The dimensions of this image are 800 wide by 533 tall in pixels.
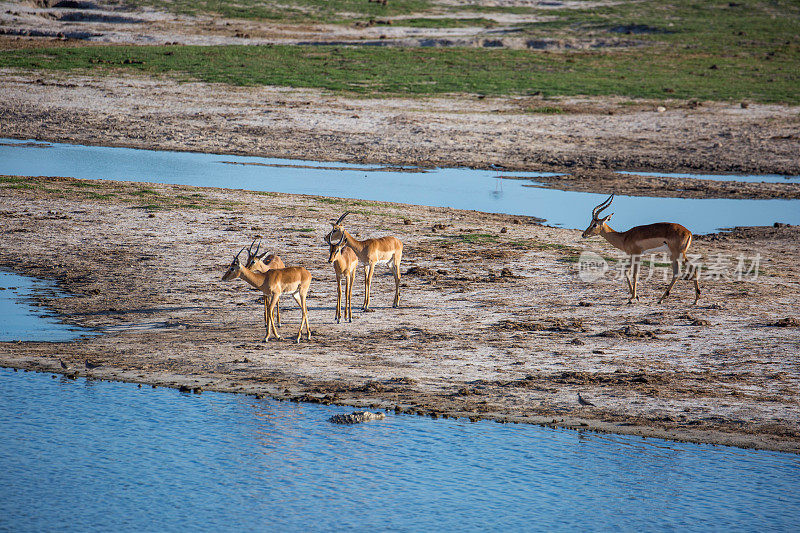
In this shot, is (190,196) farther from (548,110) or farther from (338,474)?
(548,110)

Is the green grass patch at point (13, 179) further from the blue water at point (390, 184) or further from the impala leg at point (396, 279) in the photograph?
the impala leg at point (396, 279)

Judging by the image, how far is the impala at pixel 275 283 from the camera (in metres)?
12.1

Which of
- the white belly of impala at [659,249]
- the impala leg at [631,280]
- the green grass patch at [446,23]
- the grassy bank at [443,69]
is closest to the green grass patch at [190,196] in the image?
the impala leg at [631,280]

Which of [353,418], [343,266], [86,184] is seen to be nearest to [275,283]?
[343,266]

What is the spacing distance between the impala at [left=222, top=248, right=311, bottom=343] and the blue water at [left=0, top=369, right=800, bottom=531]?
2033 mm

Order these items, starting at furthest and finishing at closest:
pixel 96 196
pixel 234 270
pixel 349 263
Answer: pixel 96 196 < pixel 349 263 < pixel 234 270

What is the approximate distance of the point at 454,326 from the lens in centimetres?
1306

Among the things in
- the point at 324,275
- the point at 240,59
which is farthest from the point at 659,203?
the point at 240,59

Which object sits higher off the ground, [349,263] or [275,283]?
[349,263]

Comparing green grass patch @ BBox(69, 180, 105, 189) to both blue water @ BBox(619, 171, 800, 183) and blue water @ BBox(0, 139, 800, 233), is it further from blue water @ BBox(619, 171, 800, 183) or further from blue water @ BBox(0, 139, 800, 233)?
blue water @ BBox(619, 171, 800, 183)

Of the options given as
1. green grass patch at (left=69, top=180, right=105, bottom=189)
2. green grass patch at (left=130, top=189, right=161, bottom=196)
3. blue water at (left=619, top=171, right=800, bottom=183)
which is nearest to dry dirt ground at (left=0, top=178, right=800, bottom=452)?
green grass patch at (left=130, top=189, right=161, bottom=196)

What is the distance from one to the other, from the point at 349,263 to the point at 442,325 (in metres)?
1.77

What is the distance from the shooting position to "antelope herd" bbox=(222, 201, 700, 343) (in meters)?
12.2

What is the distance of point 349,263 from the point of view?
1377 centimetres
